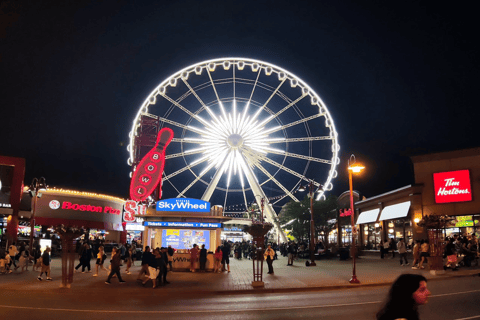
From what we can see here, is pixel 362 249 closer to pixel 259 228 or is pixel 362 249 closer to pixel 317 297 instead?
pixel 259 228

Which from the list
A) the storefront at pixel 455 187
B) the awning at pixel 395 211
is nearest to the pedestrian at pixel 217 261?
the awning at pixel 395 211

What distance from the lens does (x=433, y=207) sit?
32125 millimetres

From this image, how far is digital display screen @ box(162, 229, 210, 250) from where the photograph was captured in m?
28.5

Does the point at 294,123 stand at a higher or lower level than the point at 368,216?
higher

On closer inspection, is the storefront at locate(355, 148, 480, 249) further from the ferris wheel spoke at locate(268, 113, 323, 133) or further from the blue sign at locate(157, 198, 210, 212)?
the blue sign at locate(157, 198, 210, 212)

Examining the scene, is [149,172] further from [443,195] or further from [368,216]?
[443,195]

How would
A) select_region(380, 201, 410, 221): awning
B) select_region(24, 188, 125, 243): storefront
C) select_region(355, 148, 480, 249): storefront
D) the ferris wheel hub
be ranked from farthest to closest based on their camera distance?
select_region(24, 188, 125, 243): storefront, the ferris wheel hub, select_region(380, 201, 410, 221): awning, select_region(355, 148, 480, 249): storefront

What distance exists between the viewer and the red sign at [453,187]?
3119 cm

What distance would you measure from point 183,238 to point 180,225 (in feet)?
3.34

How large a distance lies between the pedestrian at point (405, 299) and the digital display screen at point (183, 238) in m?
25.6

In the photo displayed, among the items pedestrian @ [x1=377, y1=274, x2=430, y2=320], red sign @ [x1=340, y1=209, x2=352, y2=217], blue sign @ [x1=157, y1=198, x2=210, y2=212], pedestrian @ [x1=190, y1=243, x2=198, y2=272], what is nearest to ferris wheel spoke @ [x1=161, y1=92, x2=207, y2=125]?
blue sign @ [x1=157, y1=198, x2=210, y2=212]

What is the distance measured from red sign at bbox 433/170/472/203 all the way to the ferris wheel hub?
15.6 meters

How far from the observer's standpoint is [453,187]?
3150 cm

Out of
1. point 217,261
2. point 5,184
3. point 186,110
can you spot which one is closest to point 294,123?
point 186,110
